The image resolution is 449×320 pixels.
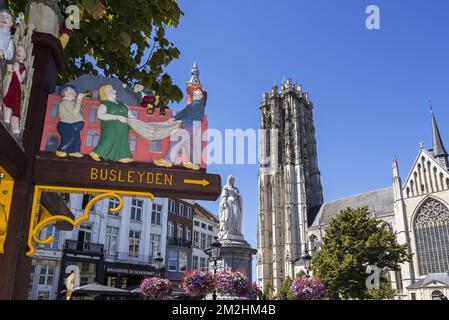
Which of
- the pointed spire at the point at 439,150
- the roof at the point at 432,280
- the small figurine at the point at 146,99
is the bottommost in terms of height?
the roof at the point at 432,280

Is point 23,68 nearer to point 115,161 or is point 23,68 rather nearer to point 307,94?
point 115,161

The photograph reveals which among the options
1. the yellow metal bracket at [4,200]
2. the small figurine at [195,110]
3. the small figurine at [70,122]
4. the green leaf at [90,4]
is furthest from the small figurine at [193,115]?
the green leaf at [90,4]

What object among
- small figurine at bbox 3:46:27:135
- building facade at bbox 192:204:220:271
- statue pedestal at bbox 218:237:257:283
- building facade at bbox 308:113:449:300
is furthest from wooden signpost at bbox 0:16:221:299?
building facade at bbox 308:113:449:300

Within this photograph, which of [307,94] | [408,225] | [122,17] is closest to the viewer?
[122,17]

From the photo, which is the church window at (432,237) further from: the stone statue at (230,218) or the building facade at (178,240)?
the stone statue at (230,218)

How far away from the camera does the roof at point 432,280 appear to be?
50.1 metres

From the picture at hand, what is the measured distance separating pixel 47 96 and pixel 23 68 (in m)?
0.32

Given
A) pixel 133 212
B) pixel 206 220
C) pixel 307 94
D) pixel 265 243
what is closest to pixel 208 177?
pixel 133 212

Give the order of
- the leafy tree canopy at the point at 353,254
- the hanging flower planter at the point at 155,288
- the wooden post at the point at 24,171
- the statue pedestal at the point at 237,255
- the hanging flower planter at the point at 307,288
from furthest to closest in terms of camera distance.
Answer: the leafy tree canopy at the point at 353,254, the statue pedestal at the point at 237,255, the hanging flower planter at the point at 155,288, the hanging flower planter at the point at 307,288, the wooden post at the point at 24,171

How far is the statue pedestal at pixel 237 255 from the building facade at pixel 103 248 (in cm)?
1398

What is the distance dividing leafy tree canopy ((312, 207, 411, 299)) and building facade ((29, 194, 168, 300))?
52.6 ft

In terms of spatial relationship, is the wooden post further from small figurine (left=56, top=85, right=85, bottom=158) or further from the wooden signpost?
small figurine (left=56, top=85, right=85, bottom=158)

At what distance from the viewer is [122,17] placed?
6191mm

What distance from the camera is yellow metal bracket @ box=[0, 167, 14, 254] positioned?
2717mm
